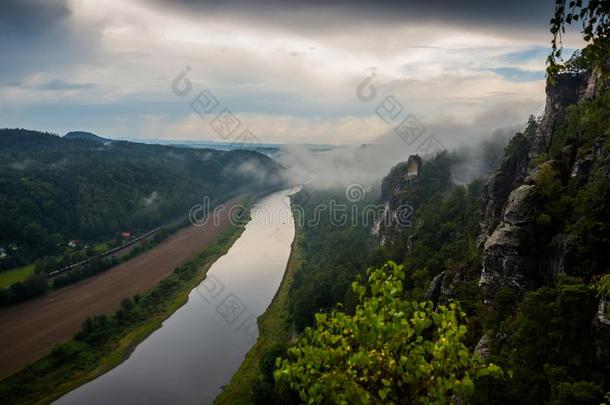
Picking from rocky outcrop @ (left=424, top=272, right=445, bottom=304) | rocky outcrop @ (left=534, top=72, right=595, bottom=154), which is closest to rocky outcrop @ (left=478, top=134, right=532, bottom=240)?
rocky outcrop @ (left=534, top=72, right=595, bottom=154)

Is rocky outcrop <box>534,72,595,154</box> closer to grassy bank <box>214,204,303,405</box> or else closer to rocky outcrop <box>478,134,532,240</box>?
rocky outcrop <box>478,134,532,240</box>

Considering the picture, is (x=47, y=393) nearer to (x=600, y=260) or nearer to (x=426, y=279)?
(x=426, y=279)

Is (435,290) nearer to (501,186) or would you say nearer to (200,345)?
(501,186)

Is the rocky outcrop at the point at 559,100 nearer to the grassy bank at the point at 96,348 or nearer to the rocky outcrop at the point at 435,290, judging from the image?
the rocky outcrop at the point at 435,290

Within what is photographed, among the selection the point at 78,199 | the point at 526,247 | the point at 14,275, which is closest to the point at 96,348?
the point at 14,275

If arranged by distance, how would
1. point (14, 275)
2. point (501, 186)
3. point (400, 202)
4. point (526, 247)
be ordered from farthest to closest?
point (14, 275) → point (400, 202) → point (501, 186) → point (526, 247)

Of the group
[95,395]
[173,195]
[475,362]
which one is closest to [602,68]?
[475,362]
